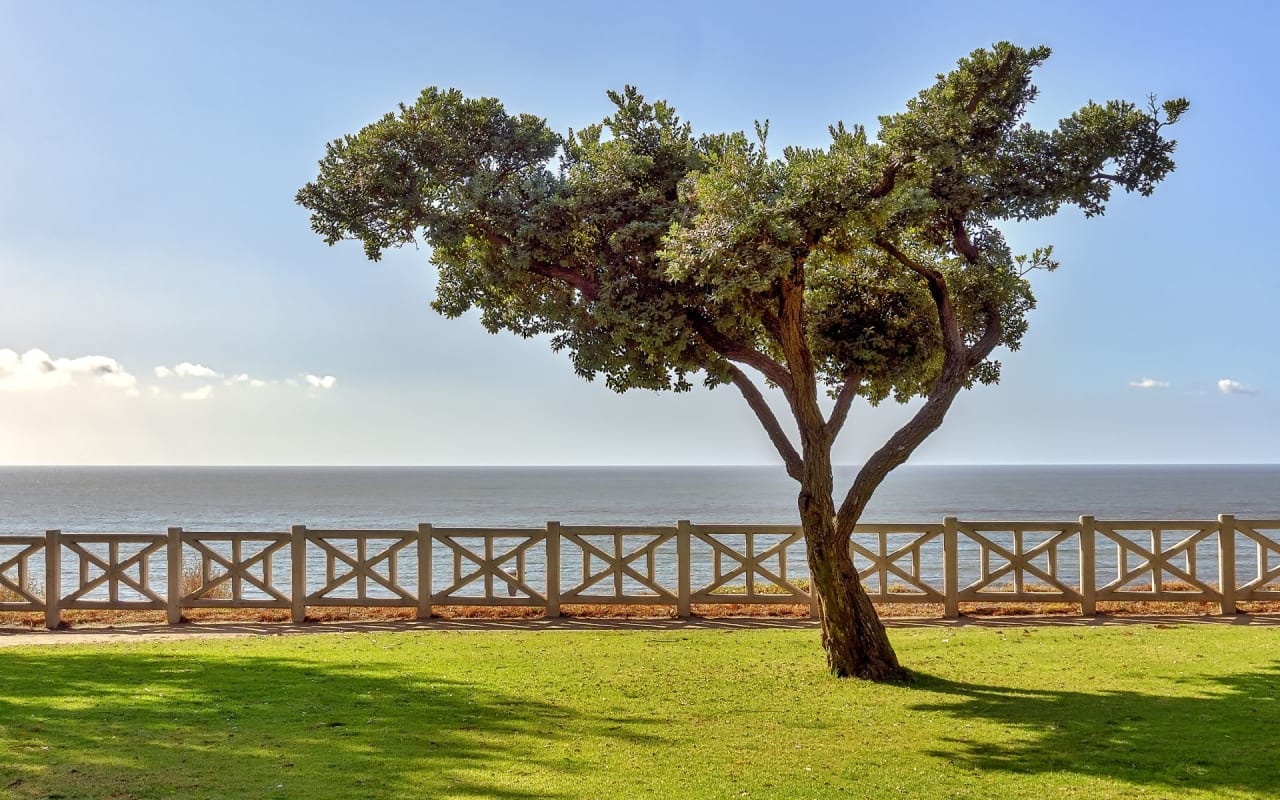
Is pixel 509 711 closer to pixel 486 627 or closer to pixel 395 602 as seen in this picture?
pixel 486 627

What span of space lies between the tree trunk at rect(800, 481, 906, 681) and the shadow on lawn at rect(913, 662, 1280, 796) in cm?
47

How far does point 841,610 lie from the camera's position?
10.6 metres

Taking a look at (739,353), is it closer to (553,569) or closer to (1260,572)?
(553,569)

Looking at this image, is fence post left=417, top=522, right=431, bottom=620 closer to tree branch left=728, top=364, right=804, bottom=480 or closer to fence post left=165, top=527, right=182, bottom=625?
fence post left=165, top=527, right=182, bottom=625

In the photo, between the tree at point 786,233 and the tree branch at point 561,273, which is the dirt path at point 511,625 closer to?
the tree at point 786,233

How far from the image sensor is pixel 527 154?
12.6 meters

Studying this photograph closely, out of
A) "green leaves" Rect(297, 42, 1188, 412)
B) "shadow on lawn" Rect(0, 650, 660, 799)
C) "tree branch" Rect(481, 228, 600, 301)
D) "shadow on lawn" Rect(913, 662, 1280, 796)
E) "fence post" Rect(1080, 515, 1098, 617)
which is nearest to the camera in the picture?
"shadow on lawn" Rect(0, 650, 660, 799)

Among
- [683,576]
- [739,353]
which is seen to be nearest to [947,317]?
[739,353]

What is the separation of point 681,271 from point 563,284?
10.4 feet

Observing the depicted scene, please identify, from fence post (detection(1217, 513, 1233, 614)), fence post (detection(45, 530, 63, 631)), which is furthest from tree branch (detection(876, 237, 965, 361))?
fence post (detection(45, 530, 63, 631))

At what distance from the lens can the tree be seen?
32.2 feet

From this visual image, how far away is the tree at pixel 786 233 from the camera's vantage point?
980cm

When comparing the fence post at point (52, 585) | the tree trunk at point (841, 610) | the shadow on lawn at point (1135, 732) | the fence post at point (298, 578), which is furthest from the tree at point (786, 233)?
the fence post at point (52, 585)

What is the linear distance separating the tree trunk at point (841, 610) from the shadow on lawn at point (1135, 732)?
0.47m
